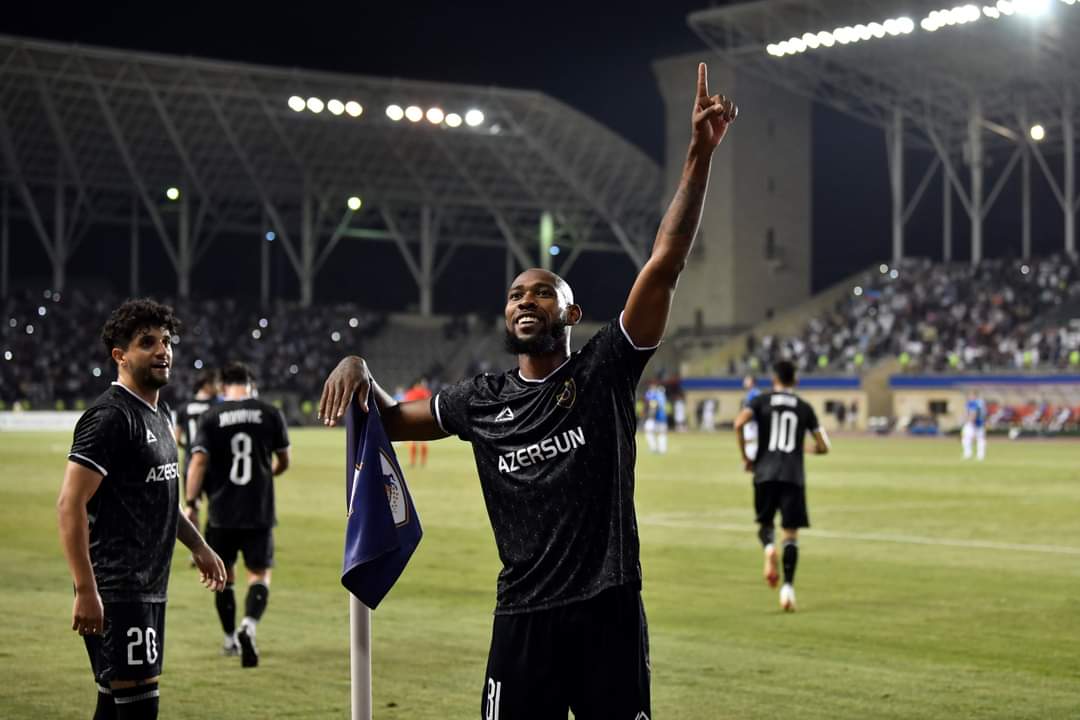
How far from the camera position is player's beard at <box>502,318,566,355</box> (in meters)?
5.39

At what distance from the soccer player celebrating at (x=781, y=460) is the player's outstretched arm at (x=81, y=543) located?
8424 mm

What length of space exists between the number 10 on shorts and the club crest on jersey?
97cm

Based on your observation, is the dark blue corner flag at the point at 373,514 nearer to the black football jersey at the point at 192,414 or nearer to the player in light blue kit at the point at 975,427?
the black football jersey at the point at 192,414

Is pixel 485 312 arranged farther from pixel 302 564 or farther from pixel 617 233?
pixel 302 564

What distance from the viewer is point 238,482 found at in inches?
458

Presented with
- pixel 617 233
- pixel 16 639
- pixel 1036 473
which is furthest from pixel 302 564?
pixel 617 233

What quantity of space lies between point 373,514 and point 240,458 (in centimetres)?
659

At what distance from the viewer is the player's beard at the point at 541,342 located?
5.39m

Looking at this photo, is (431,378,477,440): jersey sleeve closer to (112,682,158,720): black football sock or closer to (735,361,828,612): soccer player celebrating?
(112,682,158,720): black football sock

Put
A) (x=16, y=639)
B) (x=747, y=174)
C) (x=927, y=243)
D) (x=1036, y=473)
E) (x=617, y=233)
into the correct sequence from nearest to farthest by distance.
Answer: (x=16, y=639) → (x=1036, y=473) → (x=747, y=174) → (x=617, y=233) → (x=927, y=243)

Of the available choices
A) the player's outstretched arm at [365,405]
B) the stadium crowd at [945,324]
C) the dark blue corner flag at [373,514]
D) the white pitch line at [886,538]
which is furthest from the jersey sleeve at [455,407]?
the stadium crowd at [945,324]

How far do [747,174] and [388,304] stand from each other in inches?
1110

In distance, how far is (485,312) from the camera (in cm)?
9831

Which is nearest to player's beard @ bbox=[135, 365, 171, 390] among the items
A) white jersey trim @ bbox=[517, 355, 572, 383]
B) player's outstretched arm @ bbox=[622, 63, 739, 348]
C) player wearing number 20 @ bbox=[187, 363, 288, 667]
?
white jersey trim @ bbox=[517, 355, 572, 383]
